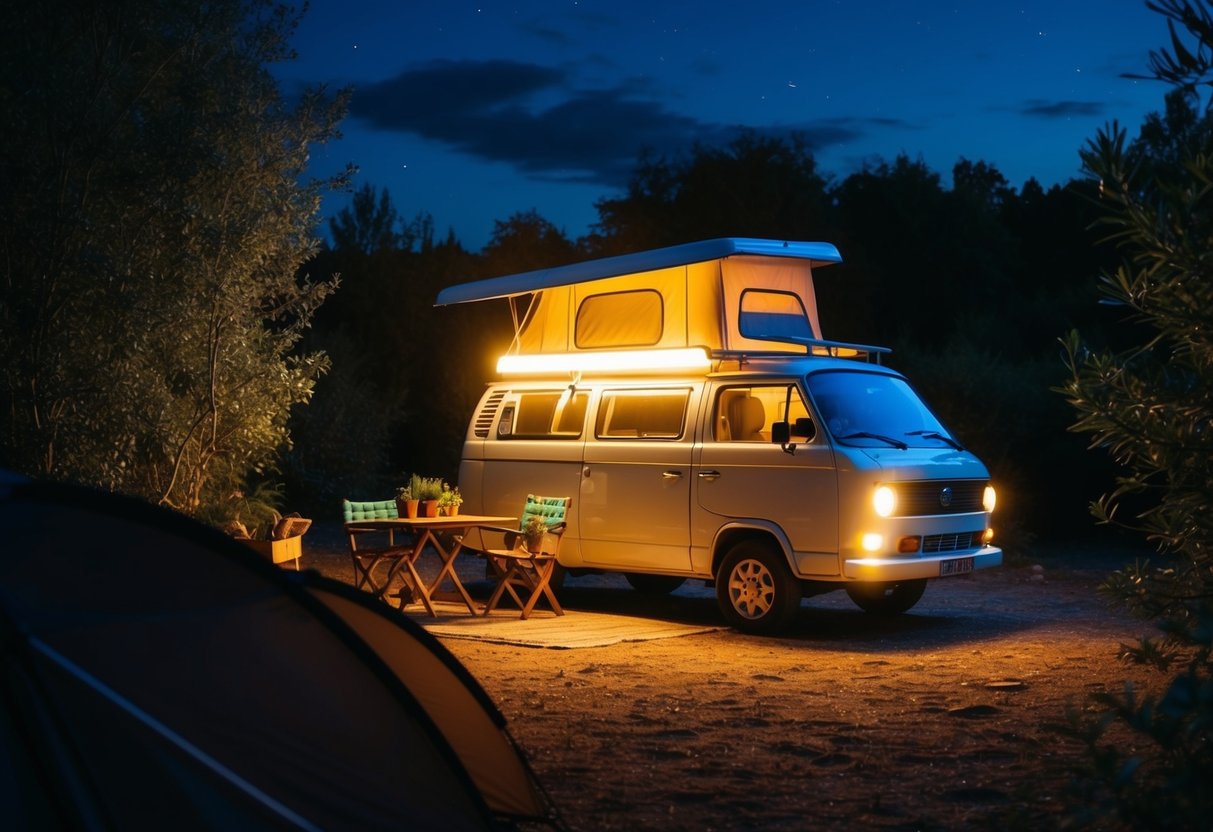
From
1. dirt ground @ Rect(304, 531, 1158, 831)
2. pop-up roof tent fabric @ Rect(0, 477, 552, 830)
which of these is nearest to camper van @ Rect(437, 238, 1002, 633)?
dirt ground @ Rect(304, 531, 1158, 831)

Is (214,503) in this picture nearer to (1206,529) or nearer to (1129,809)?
(1206,529)

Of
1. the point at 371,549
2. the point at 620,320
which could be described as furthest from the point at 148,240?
the point at 620,320

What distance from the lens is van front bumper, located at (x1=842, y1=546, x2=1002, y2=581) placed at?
1085cm

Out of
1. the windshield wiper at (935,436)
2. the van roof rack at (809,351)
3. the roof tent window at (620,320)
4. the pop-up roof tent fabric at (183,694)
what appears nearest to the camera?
the pop-up roof tent fabric at (183,694)

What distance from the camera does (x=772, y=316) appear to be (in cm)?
1273

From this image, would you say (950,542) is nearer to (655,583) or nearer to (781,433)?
(781,433)

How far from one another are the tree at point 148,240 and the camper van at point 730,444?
3498 mm

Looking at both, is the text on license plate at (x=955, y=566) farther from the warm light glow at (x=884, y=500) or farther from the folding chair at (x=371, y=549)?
the folding chair at (x=371, y=549)

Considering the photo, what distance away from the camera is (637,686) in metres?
9.13

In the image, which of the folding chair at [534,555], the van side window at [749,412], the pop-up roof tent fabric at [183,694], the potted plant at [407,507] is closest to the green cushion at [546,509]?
the folding chair at [534,555]

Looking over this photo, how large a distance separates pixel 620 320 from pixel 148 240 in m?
5.50

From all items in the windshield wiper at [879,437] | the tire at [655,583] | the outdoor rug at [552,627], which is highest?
the windshield wiper at [879,437]

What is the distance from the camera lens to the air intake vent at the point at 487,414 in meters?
14.2

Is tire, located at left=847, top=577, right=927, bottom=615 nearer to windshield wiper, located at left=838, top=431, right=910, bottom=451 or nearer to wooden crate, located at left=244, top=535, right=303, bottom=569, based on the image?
windshield wiper, located at left=838, top=431, right=910, bottom=451
